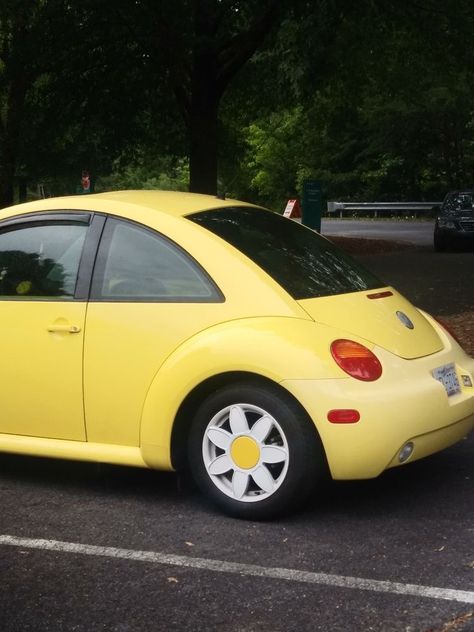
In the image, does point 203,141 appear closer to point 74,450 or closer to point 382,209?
point 74,450

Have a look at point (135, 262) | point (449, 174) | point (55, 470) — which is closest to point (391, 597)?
point (135, 262)

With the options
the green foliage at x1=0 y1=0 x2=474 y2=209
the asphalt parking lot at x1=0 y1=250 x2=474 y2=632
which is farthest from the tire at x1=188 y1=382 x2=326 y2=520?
the green foliage at x1=0 y1=0 x2=474 y2=209

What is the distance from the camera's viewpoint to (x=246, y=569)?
159 inches


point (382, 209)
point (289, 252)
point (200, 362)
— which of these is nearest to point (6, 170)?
point (289, 252)

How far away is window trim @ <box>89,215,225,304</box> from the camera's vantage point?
4859 millimetres

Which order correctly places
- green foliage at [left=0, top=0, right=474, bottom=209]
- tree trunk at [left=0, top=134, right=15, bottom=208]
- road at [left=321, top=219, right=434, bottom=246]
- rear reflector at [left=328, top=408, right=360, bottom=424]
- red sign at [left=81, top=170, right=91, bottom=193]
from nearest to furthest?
rear reflector at [left=328, top=408, right=360, bottom=424]
green foliage at [left=0, top=0, right=474, bottom=209]
tree trunk at [left=0, top=134, right=15, bottom=208]
red sign at [left=81, top=170, right=91, bottom=193]
road at [left=321, top=219, right=434, bottom=246]

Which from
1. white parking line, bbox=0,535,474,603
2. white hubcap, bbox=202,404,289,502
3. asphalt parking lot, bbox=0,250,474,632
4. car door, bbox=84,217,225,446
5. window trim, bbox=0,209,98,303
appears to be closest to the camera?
asphalt parking lot, bbox=0,250,474,632

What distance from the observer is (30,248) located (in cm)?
541

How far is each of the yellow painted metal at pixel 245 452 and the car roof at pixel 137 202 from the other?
4.11 ft

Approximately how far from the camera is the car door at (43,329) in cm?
506

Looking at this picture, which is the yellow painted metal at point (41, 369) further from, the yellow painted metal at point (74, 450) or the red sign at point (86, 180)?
the red sign at point (86, 180)

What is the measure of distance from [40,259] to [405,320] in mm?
1963

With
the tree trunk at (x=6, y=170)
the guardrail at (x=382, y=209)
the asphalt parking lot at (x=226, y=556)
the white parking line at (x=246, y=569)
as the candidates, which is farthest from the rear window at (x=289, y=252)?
the guardrail at (x=382, y=209)

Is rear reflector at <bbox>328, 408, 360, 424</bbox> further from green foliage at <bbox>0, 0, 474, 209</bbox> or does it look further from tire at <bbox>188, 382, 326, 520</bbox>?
green foliage at <bbox>0, 0, 474, 209</bbox>
